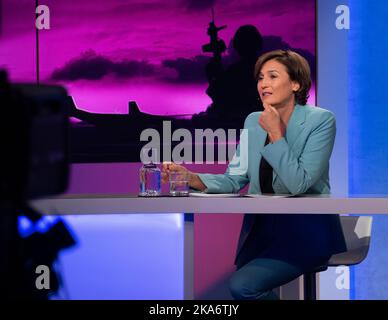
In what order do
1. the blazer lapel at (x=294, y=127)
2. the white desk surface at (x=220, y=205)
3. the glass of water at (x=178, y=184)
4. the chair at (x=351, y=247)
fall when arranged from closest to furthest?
the white desk surface at (x=220, y=205) → the glass of water at (x=178, y=184) → the blazer lapel at (x=294, y=127) → the chair at (x=351, y=247)

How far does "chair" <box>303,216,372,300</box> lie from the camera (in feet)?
9.78

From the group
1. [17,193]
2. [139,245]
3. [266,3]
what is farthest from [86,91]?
[17,193]

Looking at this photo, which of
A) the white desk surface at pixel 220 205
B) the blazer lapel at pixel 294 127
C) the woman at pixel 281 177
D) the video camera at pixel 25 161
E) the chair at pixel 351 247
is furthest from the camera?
the chair at pixel 351 247

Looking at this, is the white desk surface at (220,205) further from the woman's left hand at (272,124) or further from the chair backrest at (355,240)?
the chair backrest at (355,240)

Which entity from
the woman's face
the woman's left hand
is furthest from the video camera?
the woman's face

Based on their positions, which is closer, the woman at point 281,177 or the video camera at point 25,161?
the video camera at point 25,161

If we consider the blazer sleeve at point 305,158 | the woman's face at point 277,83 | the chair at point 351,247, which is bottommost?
the chair at point 351,247

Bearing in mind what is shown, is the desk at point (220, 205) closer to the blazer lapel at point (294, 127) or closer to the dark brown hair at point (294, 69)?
the blazer lapel at point (294, 127)

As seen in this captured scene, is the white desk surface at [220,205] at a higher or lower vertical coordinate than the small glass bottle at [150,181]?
lower

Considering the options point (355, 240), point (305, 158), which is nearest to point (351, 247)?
point (355, 240)

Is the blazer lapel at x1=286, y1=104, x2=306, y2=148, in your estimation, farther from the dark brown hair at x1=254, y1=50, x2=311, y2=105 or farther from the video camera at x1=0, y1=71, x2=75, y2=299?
the video camera at x1=0, y1=71, x2=75, y2=299

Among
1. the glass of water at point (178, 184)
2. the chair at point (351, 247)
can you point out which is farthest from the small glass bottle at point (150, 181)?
the chair at point (351, 247)

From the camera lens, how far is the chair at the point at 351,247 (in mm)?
2982

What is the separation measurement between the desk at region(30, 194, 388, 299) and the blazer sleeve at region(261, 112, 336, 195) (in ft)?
0.58
